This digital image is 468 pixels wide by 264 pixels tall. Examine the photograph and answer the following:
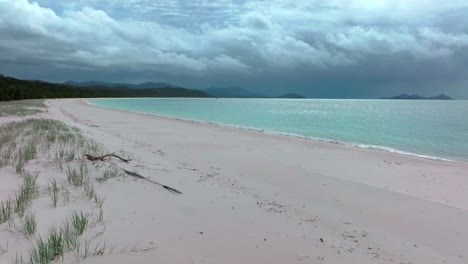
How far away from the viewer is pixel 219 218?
6133 millimetres

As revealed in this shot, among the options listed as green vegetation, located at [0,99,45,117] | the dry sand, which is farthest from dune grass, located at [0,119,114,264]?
green vegetation, located at [0,99,45,117]

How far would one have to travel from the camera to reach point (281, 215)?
6531 mm

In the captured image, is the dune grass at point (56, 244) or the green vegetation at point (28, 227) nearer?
the dune grass at point (56, 244)

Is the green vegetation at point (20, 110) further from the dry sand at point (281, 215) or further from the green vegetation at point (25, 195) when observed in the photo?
the green vegetation at point (25, 195)

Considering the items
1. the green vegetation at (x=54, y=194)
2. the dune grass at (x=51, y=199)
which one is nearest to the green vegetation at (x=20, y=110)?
the dune grass at (x=51, y=199)

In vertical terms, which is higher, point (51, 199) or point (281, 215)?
point (51, 199)

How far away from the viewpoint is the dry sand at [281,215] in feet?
15.8

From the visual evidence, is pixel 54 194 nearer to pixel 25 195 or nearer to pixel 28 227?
pixel 25 195

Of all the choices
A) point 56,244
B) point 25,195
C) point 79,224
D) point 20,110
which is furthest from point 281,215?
point 20,110

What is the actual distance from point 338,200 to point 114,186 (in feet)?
15.1

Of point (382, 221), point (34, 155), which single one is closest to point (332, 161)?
point (382, 221)

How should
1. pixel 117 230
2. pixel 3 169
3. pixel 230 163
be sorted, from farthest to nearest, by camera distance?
1. pixel 230 163
2. pixel 3 169
3. pixel 117 230

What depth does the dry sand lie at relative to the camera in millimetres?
4828

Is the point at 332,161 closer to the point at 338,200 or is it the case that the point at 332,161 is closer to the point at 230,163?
the point at 230,163
